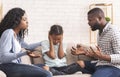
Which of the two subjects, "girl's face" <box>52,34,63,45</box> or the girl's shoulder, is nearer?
the girl's shoulder

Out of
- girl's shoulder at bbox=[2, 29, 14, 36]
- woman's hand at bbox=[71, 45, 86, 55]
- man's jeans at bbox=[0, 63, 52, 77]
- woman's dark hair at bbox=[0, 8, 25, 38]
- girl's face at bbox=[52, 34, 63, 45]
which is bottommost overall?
man's jeans at bbox=[0, 63, 52, 77]


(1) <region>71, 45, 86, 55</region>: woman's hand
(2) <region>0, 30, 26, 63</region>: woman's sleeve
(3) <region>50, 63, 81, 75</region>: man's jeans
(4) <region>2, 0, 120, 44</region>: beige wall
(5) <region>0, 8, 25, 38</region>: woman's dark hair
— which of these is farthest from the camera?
(4) <region>2, 0, 120, 44</region>: beige wall

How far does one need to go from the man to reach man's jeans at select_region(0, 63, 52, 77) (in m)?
0.50

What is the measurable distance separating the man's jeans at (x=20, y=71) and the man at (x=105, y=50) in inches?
19.7

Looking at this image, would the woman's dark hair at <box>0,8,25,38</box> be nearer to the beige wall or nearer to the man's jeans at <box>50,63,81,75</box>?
the man's jeans at <box>50,63,81,75</box>

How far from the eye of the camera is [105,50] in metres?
3.09

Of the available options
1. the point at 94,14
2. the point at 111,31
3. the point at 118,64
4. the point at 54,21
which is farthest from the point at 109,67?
the point at 54,21

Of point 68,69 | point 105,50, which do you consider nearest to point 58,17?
point 68,69

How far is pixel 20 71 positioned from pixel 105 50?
0.92 metres

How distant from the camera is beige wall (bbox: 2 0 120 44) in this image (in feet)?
15.7

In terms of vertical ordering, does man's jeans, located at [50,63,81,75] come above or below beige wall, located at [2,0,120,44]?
below

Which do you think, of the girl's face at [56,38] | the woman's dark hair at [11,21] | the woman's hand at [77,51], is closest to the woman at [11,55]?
the woman's dark hair at [11,21]

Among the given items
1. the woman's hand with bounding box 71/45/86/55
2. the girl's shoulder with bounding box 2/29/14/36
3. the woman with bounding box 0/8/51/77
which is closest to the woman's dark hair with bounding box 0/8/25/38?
the woman with bounding box 0/8/51/77

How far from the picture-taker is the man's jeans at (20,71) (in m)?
2.69
